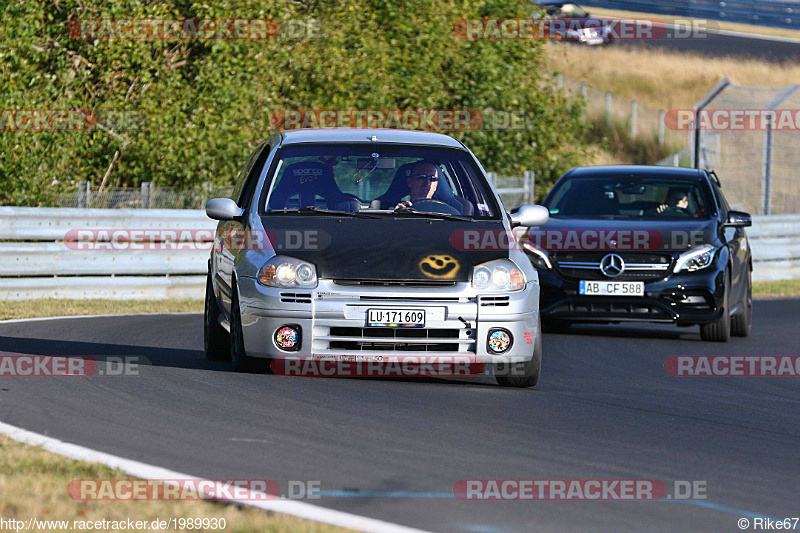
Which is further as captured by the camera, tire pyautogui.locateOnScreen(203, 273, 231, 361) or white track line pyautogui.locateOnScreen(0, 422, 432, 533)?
tire pyautogui.locateOnScreen(203, 273, 231, 361)

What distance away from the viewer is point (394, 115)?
2672cm

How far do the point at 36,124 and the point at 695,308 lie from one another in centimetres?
1237

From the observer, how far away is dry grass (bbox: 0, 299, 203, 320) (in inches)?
546

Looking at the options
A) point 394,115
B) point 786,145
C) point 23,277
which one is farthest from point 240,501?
point 786,145

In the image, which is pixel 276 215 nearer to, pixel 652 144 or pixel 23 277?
pixel 23 277

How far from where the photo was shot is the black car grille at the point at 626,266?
12.4m
